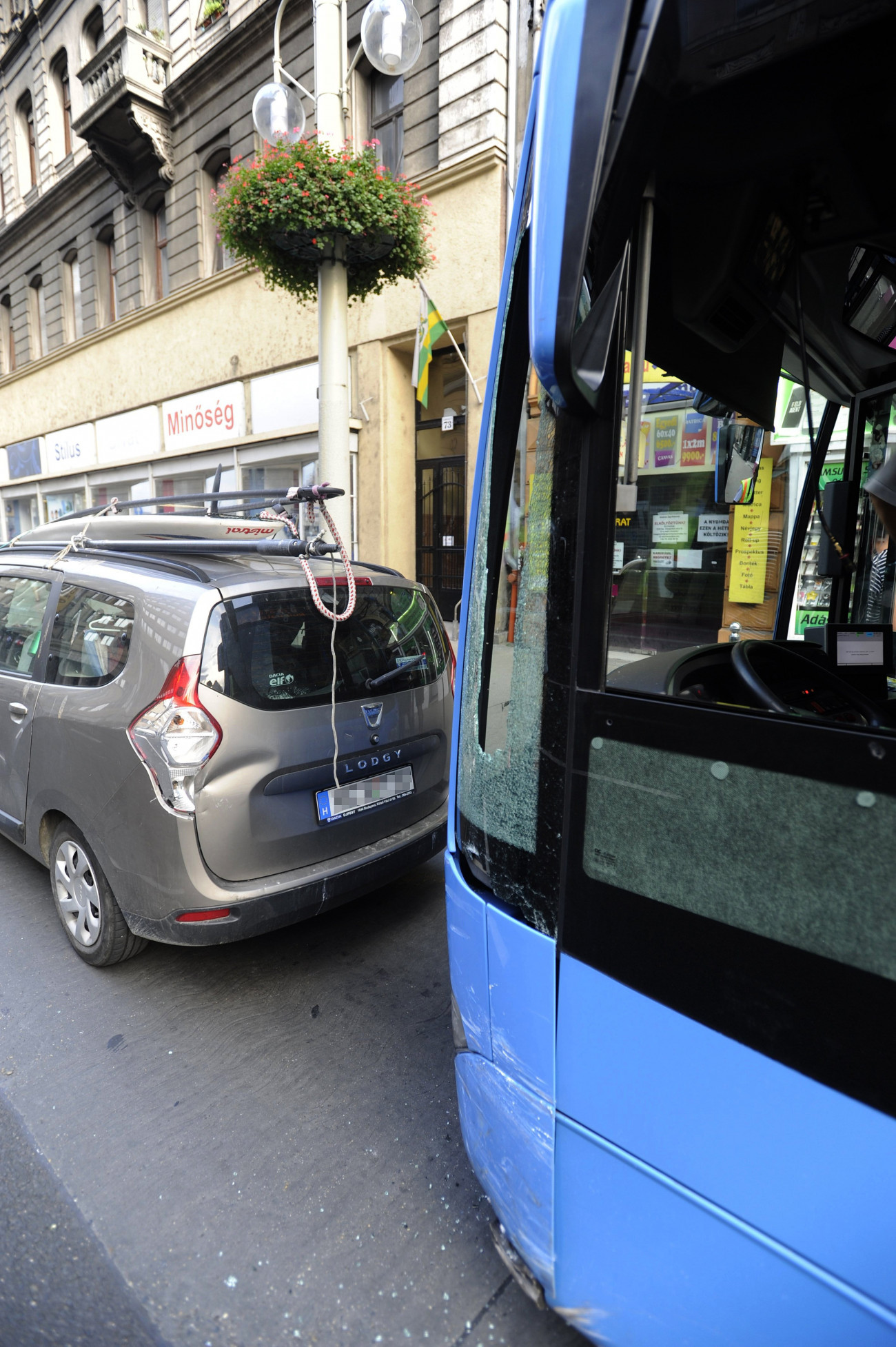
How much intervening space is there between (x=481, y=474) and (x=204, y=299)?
14468 millimetres

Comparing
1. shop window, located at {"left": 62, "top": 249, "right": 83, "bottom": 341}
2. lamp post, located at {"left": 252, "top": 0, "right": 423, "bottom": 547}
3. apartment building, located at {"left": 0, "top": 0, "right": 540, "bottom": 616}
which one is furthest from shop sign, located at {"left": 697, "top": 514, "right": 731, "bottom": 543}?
shop window, located at {"left": 62, "top": 249, "right": 83, "bottom": 341}

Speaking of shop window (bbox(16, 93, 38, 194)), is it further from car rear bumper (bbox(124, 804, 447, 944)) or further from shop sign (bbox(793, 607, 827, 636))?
shop sign (bbox(793, 607, 827, 636))

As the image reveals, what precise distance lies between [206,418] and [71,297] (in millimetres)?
7872

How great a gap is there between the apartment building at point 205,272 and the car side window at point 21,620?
23.0ft

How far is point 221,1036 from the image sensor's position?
280cm

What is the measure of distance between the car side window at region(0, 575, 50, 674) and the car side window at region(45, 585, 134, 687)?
0.61 ft

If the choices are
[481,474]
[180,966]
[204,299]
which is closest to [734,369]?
[481,474]

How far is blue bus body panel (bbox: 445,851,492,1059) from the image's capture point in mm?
1628

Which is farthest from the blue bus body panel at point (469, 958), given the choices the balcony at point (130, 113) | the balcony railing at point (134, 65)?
the balcony railing at point (134, 65)

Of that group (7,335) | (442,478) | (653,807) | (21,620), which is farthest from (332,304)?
(7,335)

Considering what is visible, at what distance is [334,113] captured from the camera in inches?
255

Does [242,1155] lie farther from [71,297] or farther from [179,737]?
[71,297]

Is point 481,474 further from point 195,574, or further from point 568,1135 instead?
point 195,574

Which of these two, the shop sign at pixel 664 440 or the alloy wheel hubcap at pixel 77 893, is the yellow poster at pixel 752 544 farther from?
the alloy wheel hubcap at pixel 77 893
